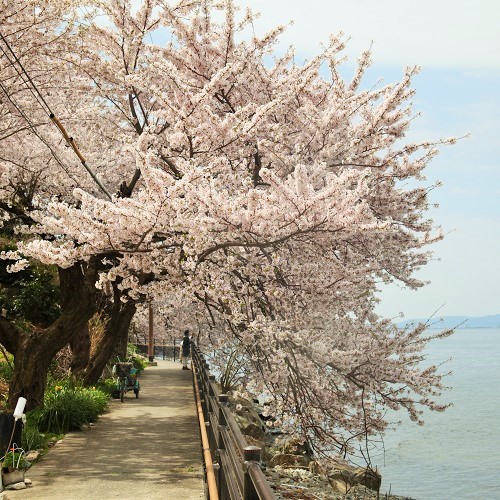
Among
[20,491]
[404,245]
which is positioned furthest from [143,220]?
[404,245]

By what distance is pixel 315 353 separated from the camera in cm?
1081

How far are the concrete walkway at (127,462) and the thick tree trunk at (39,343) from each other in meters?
1.52

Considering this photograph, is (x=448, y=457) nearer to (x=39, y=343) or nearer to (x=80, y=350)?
(x=80, y=350)

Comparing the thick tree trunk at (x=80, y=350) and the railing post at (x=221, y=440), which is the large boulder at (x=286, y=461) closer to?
the thick tree trunk at (x=80, y=350)

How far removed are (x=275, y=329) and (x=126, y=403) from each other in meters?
10.6

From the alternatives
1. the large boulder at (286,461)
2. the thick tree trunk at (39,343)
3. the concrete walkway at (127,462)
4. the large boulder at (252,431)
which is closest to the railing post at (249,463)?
the concrete walkway at (127,462)

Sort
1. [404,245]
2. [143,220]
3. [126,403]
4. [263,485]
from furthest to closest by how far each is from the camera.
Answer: [126,403] < [404,245] < [143,220] < [263,485]

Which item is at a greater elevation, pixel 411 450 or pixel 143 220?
pixel 143 220

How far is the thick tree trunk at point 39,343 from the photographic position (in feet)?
46.7

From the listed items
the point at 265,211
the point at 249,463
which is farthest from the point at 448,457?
the point at 249,463

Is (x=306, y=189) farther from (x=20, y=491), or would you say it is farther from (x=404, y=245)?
(x=20, y=491)

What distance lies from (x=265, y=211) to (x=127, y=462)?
15.2 feet

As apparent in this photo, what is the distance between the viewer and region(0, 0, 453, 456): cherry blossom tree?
31.5ft

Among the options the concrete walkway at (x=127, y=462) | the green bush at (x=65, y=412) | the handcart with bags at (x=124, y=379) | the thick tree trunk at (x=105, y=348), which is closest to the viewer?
the concrete walkway at (x=127, y=462)
